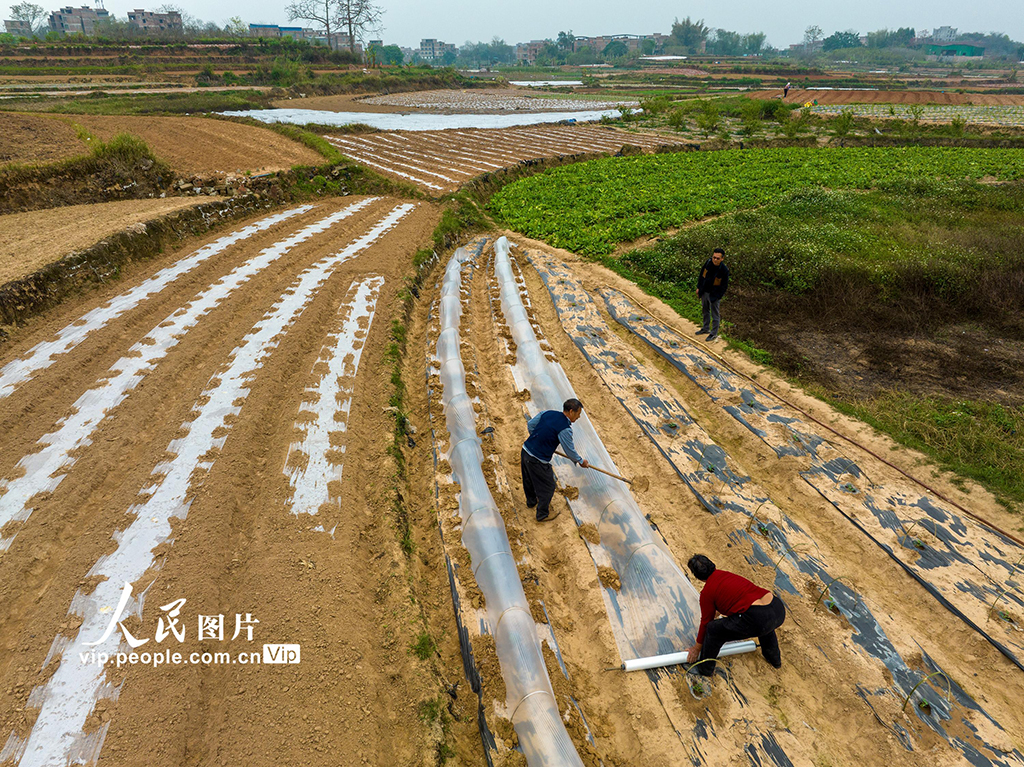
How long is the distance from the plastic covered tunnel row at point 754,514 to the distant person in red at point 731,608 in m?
1.27

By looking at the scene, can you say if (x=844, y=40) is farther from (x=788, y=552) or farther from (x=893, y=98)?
(x=788, y=552)

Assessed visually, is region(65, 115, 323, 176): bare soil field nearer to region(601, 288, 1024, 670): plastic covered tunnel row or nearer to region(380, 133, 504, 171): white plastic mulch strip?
region(380, 133, 504, 171): white plastic mulch strip

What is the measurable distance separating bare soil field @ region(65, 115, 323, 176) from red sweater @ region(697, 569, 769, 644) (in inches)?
835

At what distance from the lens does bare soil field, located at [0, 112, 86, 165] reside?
50.1 ft

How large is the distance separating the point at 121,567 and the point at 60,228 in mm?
11781

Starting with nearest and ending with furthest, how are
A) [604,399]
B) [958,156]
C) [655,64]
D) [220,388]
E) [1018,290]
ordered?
[220,388] < [604,399] < [1018,290] < [958,156] < [655,64]

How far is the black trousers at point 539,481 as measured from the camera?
20.5ft

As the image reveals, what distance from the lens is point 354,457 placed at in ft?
23.5

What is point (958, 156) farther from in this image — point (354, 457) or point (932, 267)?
point (354, 457)

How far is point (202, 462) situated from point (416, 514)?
2.96m

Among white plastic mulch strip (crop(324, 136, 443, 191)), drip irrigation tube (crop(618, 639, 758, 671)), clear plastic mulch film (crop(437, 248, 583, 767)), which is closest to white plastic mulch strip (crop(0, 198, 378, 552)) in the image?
clear plastic mulch film (crop(437, 248, 583, 767))

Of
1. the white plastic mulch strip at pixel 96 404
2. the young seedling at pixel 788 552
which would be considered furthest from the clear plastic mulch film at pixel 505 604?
the white plastic mulch strip at pixel 96 404

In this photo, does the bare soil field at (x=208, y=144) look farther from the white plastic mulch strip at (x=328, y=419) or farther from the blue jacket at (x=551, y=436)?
the blue jacket at (x=551, y=436)

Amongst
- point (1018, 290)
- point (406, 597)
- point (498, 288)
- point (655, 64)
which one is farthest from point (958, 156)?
point (655, 64)
